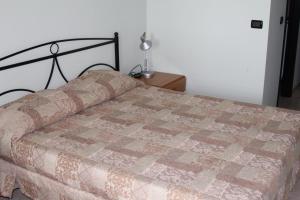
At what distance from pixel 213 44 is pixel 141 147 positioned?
72.1 inches

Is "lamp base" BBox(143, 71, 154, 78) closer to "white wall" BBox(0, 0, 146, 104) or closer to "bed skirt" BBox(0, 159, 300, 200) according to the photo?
"white wall" BBox(0, 0, 146, 104)

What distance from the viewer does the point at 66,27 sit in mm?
3010

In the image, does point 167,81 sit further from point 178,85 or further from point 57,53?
point 57,53

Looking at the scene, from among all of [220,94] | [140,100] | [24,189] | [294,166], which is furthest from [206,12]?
[24,189]

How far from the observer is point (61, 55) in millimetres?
3004

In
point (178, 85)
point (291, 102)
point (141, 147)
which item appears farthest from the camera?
point (291, 102)

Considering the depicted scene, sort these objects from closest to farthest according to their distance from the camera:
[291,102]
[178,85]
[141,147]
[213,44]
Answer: [141,147] → [213,44] → [178,85] → [291,102]

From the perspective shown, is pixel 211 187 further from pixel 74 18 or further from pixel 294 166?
pixel 74 18

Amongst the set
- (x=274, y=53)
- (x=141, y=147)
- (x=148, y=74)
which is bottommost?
(x=141, y=147)

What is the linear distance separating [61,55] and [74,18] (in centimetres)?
33

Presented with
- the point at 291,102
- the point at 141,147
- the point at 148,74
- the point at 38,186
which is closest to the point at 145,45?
the point at 148,74

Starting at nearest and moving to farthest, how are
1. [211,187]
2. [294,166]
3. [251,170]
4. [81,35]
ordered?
[211,187] → [251,170] → [294,166] → [81,35]

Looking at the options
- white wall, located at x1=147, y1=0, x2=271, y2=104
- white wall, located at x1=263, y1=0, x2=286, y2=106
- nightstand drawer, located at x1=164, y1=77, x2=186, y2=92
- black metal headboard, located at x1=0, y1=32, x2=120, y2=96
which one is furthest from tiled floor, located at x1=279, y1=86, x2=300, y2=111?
black metal headboard, located at x1=0, y1=32, x2=120, y2=96

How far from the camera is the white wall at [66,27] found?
2598mm
